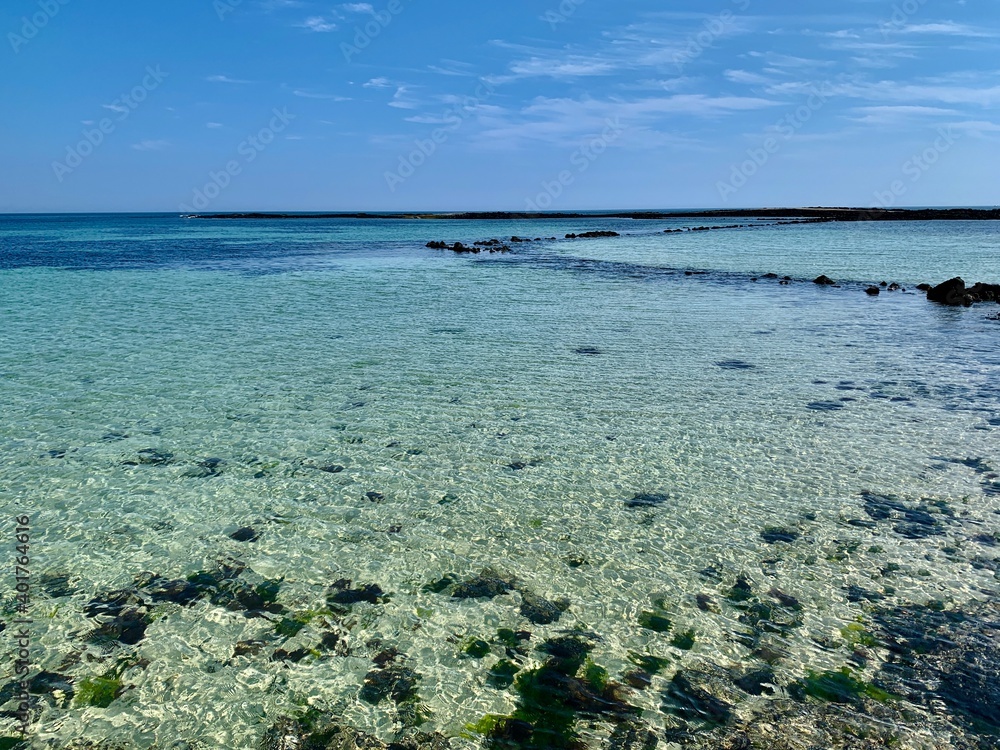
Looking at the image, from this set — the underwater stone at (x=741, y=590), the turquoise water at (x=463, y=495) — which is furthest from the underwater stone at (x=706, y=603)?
the underwater stone at (x=741, y=590)

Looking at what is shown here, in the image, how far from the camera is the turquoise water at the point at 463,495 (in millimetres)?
5652

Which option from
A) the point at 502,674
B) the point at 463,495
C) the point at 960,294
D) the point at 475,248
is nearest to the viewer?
the point at 502,674

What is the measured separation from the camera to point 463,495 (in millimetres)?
9102

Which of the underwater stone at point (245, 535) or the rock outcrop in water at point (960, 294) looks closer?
the underwater stone at point (245, 535)

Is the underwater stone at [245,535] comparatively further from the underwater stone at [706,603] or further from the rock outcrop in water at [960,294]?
the rock outcrop in water at [960,294]

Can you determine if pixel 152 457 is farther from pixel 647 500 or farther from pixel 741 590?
pixel 741 590

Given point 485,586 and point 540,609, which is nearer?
point 540,609

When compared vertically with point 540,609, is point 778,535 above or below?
above

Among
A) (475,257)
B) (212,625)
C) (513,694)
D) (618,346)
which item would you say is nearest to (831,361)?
(618,346)

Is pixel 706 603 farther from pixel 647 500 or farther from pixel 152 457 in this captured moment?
pixel 152 457

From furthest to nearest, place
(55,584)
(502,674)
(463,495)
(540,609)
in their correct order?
(463,495) < (55,584) < (540,609) < (502,674)

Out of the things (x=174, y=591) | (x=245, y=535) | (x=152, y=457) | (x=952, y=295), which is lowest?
(x=174, y=591)

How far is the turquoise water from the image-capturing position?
565 cm

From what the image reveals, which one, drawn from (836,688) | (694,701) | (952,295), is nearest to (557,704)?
(694,701)
